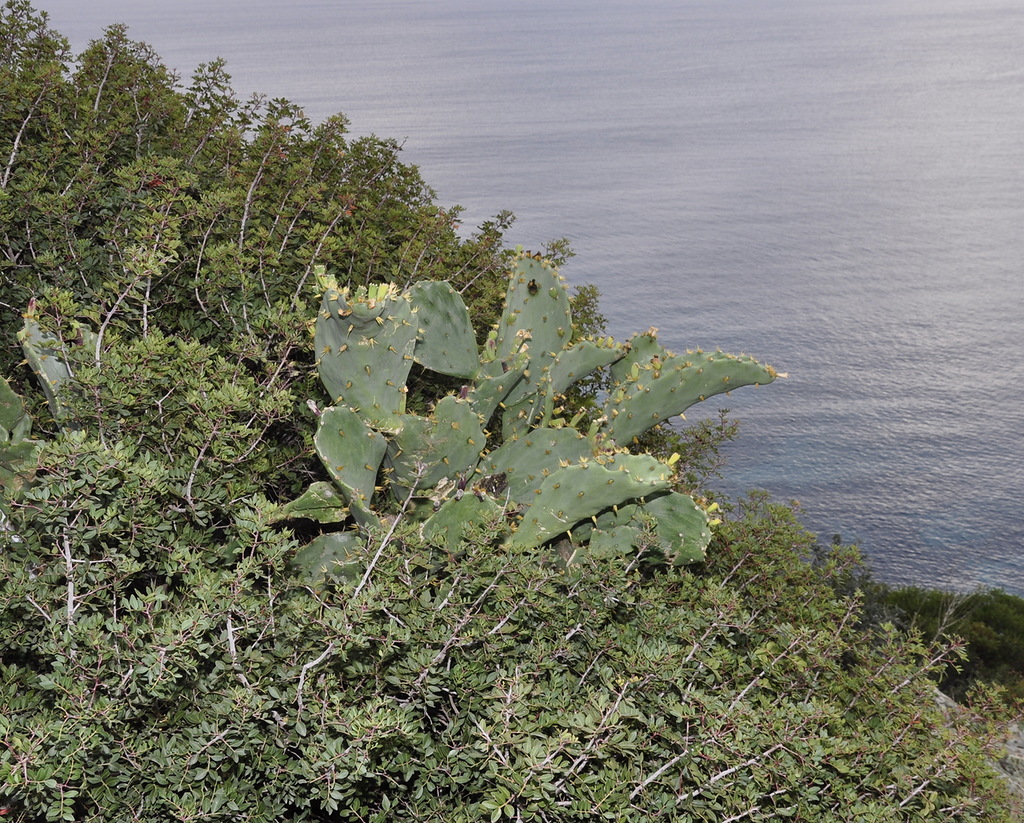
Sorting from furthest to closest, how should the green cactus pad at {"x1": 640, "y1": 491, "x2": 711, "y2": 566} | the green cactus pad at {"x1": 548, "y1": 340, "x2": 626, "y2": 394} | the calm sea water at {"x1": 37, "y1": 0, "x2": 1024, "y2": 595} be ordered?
the calm sea water at {"x1": 37, "y1": 0, "x2": 1024, "y2": 595} < the green cactus pad at {"x1": 548, "y1": 340, "x2": 626, "y2": 394} < the green cactus pad at {"x1": 640, "y1": 491, "x2": 711, "y2": 566}

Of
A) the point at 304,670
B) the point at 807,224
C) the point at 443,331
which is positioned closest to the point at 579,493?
the point at 443,331

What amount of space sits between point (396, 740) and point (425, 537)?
0.90m

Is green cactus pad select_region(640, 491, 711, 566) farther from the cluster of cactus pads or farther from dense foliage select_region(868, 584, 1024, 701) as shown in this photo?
dense foliage select_region(868, 584, 1024, 701)

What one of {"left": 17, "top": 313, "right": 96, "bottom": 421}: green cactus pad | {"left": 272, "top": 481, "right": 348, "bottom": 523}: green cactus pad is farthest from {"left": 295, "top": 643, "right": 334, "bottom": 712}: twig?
{"left": 17, "top": 313, "right": 96, "bottom": 421}: green cactus pad

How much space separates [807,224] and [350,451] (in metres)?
67.5

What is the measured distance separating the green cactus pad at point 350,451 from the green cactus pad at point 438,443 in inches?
8.1

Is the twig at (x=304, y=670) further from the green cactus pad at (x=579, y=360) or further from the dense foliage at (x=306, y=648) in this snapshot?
the green cactus pad at (x=579, y=360)

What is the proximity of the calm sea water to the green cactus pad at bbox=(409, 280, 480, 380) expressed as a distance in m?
0.87

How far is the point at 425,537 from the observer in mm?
3920

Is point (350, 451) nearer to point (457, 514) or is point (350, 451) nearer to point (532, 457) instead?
point (457, 514)

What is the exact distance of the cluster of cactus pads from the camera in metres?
4.14

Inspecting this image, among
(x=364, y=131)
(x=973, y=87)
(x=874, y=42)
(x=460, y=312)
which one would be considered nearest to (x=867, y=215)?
(x=364, y=131)

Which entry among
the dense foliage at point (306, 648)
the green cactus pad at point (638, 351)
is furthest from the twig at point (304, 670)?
the green cactus pad at point (638, 351)

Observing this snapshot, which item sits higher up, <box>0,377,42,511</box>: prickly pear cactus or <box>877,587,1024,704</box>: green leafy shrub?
<box>0,377,42,511</box>: prickly pear cactus
